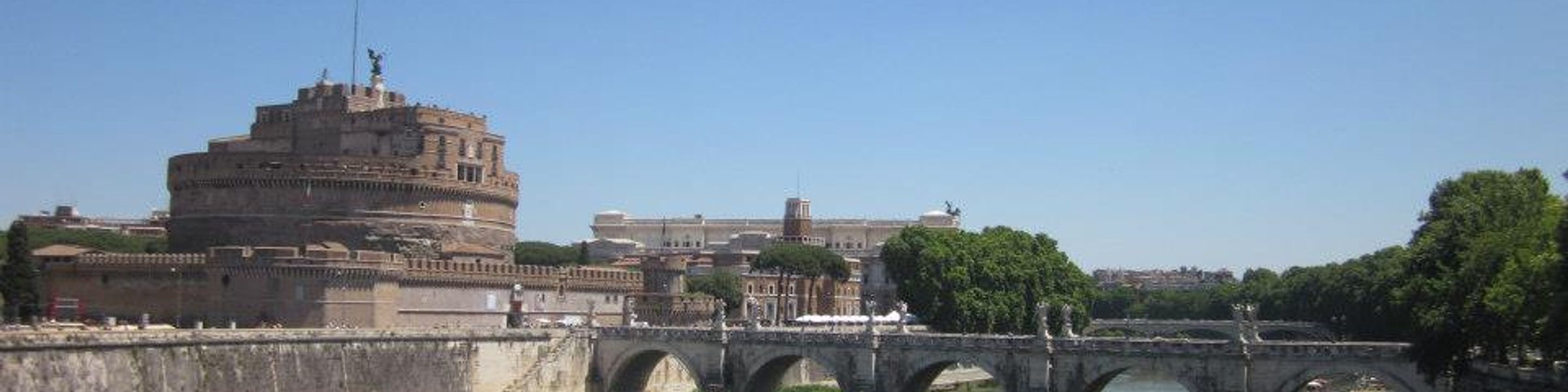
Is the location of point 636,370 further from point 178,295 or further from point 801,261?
point 801,261

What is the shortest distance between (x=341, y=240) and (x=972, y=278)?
103ft

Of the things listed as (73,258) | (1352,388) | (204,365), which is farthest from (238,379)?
(1352,388)

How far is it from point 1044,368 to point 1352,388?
50.4 m

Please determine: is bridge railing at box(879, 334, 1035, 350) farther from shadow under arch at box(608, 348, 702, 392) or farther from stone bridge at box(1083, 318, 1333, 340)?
stone bridge at box(1083, 318, 1333, 340)

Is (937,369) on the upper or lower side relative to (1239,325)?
lower

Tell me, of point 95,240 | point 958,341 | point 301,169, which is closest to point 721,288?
point 301,169

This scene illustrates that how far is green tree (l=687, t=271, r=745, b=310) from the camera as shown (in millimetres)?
111750

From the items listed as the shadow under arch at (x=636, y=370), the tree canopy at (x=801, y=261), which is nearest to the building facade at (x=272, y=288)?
the shadow under arch at (x=636, y=370)

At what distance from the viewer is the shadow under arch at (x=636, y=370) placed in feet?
257

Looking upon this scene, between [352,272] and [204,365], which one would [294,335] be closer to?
[204,365]

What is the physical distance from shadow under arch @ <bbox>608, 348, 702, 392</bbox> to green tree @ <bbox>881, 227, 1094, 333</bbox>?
47.0 feet

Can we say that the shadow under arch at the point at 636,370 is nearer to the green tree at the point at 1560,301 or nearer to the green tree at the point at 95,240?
the green tree at the point at 95,240

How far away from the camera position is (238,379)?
2457 inches

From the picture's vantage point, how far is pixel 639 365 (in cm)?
8038
